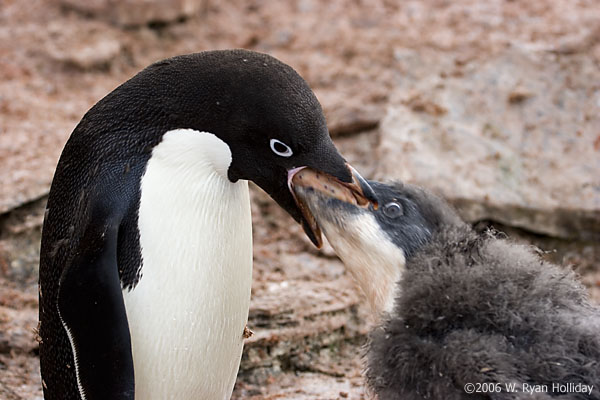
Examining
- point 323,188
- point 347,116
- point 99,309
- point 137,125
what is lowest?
point 99,309

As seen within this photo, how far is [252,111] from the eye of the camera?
2516mm

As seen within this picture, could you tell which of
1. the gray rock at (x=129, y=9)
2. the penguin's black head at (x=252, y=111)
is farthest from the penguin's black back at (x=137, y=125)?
the gray rock at (x=129, y=9)

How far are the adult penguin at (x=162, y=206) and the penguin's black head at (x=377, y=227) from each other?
0.23ft

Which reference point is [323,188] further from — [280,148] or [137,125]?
[137,125]

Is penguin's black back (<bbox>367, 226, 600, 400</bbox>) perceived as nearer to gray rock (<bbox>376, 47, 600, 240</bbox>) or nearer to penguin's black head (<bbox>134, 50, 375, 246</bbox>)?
penguin's black head (<bbox>134, 50, 375, 246</bbox>)

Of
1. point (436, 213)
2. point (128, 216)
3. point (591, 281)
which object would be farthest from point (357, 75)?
point (128, 216)

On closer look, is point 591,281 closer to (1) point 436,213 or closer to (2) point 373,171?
(2) point 373,171

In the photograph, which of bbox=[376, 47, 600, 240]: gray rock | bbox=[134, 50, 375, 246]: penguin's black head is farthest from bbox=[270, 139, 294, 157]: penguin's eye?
bbox=[376, 47, 600, 240]: gray rock

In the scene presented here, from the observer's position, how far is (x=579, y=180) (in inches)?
179

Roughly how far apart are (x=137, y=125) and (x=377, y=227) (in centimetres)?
83

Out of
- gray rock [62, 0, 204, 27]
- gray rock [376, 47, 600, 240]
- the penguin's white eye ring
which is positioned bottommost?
the penguin's white eye ring

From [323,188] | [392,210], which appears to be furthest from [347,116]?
[323,188]

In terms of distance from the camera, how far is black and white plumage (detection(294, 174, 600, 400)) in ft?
7.61

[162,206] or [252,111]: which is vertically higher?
[252,111]
